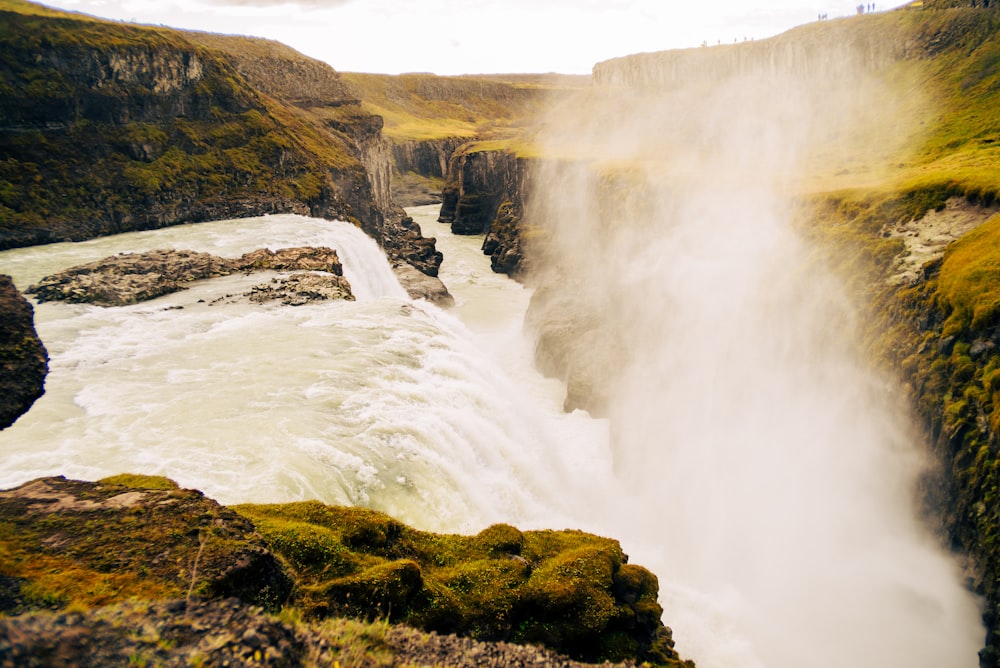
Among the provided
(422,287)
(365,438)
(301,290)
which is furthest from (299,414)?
(422,287)

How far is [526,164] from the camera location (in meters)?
70.2

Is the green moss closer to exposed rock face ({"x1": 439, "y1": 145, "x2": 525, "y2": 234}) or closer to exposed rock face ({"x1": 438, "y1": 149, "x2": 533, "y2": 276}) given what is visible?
exposed rock face ({"x1": 438, "y1": 149, "x2": 533, "y2": 276})

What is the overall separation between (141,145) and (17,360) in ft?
169

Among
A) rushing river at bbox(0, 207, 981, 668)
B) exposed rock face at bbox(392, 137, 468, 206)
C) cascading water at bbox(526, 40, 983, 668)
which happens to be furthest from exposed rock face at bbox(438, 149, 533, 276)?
rushing river at bbox(0, 207, 981, 668)

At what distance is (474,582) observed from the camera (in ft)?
32.3

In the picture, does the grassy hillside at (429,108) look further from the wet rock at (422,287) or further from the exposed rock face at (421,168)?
the wet rock at (422,287)

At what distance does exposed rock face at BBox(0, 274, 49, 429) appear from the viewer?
8.65m

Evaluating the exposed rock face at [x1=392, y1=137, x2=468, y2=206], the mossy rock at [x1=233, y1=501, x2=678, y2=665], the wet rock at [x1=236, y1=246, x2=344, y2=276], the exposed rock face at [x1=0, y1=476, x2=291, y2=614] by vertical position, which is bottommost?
the exposed rock face at [x1=392, y1=137, x2=468, y2=206]

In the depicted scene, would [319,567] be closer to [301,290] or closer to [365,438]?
[365,438]

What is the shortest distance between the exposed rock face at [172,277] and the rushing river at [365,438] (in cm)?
136

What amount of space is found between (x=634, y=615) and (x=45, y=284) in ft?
109

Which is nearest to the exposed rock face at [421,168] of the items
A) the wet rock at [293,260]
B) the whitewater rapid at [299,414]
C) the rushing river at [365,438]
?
the wet rock at [293,260]

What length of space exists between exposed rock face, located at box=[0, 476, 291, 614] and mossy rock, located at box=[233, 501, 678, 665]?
1.15m

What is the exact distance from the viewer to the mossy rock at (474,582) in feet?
28.9
